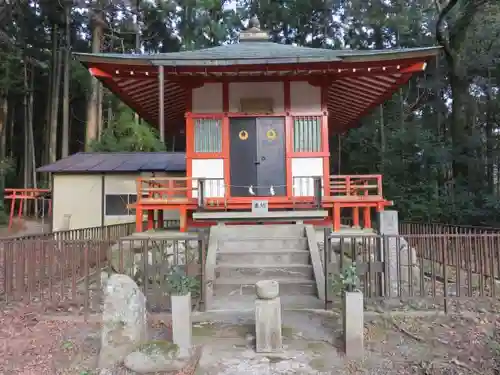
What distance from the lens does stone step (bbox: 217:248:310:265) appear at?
7105 millimetres

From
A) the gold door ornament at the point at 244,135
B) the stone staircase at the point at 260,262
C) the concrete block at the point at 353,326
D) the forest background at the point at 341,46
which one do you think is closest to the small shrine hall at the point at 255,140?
the gold door ornament at the point at 244,135

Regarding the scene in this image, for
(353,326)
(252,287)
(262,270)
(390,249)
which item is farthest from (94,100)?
(353,326)

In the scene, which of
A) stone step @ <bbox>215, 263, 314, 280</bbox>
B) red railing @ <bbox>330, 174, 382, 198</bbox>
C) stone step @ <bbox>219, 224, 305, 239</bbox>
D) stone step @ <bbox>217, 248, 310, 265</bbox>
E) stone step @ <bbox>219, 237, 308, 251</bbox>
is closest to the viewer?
stone step @ <bbox>215, 263, 314, 280</bbox>

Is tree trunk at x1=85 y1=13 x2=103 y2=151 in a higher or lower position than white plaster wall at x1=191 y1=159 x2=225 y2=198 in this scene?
higher

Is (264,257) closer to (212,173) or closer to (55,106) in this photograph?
(212,173)

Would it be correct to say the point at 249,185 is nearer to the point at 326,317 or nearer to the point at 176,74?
the point at 176,74

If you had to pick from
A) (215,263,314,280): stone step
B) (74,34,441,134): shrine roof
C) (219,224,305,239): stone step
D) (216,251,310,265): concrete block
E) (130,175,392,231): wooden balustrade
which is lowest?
(215,263,314,280): stone step

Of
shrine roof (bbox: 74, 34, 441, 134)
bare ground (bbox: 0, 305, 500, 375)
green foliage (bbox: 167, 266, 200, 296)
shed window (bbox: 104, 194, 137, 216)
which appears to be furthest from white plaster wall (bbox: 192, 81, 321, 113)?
shed window (bbox: 104, 194, 137, 216)

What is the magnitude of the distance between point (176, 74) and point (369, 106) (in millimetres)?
5616

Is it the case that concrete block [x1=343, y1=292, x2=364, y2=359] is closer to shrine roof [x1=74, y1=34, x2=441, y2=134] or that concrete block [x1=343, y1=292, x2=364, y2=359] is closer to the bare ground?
the bare ground

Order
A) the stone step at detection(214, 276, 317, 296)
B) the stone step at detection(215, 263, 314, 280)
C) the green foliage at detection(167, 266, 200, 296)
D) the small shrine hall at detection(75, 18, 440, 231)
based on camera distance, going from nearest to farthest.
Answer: the green foliage at detection(167, 266, 200, 296), the stone step at detection(214, 276, 317, 296), the stone step at detection(215, 263, 314, 280), the small shrine hall at detection(75, 18, 440, 231)

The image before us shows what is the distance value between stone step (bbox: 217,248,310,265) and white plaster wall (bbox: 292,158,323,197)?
2.25m

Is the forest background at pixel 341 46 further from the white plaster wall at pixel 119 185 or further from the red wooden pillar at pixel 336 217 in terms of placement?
the red wooden pillar at pixel 336 217

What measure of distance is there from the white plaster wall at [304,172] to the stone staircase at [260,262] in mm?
1452
